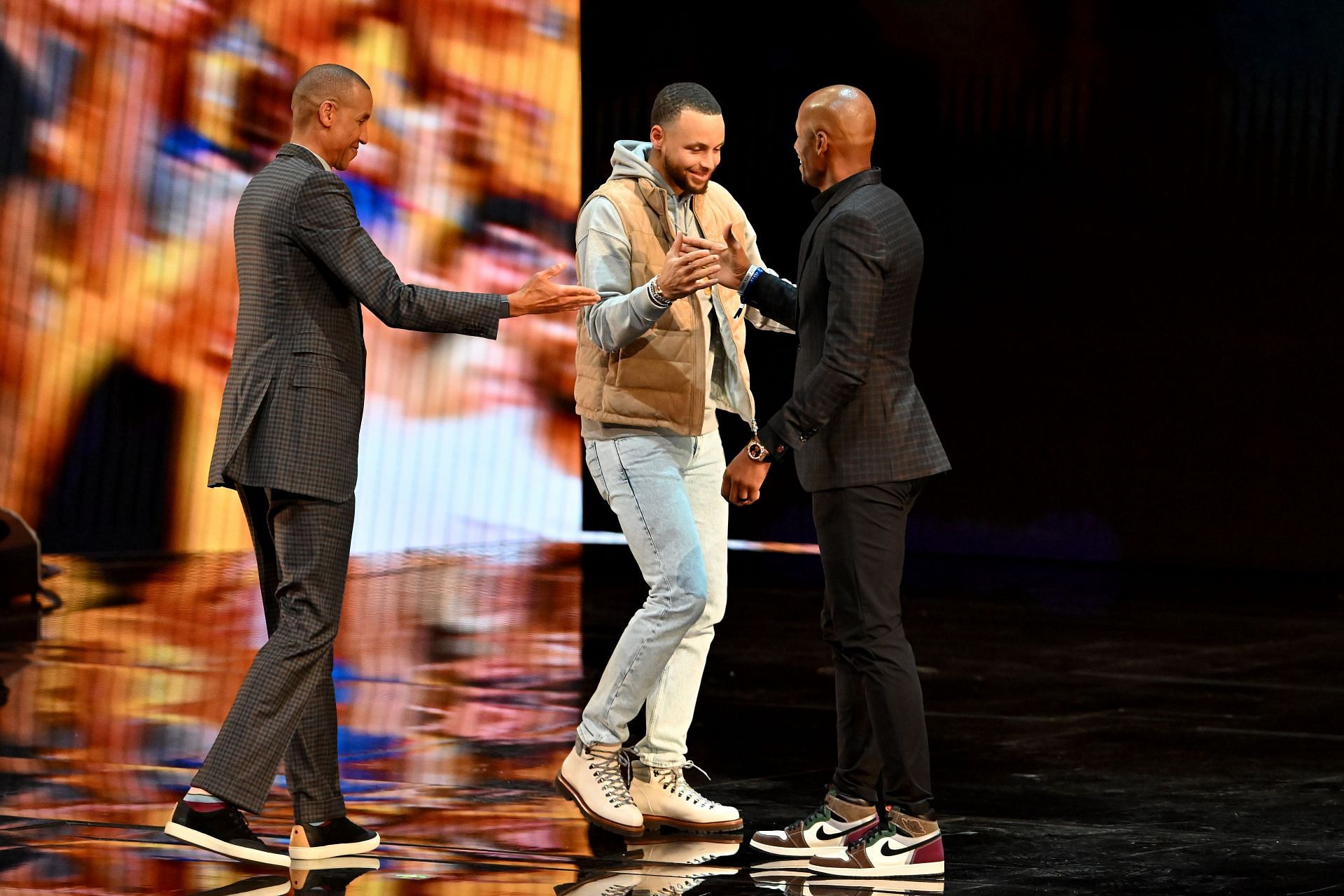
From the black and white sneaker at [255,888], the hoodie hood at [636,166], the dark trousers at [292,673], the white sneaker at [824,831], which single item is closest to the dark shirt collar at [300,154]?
the dark trousers at [292,673]

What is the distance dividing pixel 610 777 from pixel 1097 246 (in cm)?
766

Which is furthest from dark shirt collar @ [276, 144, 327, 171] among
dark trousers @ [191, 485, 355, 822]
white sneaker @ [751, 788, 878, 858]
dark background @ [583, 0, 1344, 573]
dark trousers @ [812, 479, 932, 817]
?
dark background @ [583, 0, 1344, 573]

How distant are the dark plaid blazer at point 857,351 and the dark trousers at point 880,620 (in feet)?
0.21

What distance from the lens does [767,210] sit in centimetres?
1123

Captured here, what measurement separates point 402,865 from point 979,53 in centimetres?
849

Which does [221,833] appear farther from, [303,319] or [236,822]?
[303,319]

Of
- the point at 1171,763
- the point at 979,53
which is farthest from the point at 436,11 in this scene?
the point at 1171,763

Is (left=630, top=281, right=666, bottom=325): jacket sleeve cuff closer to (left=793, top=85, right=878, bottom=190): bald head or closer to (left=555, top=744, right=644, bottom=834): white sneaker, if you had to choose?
(left=793, top=85, right=878, bottom=190): bald head

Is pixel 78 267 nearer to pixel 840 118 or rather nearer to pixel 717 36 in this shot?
pixel 717 36

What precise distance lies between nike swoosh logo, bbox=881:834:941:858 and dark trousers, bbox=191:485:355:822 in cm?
116

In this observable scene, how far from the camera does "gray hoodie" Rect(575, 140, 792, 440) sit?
3.71 meters

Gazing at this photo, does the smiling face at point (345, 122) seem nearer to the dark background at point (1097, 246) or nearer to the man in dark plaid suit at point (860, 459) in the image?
the man in dark plaid suit at point (860, 459)

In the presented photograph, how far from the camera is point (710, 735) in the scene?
502 centimetres

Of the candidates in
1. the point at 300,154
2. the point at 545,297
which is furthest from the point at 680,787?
the point at 300,154
